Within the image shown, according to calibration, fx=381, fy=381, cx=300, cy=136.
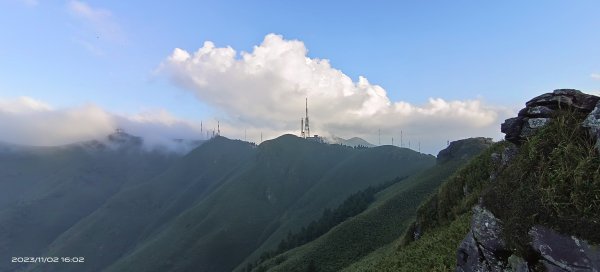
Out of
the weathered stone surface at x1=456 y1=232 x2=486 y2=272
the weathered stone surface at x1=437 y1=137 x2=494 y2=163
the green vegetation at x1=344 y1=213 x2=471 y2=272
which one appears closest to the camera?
the weathered stone surface at x1=456 y1=232 x2=486 y2=272

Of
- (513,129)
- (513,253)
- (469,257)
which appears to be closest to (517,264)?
(513,253)

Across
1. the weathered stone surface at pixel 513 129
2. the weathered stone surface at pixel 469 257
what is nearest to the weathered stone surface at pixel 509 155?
the weathered stone surface at pixel 513 129

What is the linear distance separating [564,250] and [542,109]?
23.9ft

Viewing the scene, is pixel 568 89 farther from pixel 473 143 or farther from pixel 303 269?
pixel 473 143

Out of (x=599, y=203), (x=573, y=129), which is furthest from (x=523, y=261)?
(x=573, y=129)

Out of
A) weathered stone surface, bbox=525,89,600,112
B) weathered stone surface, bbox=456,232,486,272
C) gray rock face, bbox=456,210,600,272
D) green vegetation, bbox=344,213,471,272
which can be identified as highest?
weathered stone surface, bbox=525,89,600,112

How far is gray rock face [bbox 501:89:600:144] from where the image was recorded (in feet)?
51.9

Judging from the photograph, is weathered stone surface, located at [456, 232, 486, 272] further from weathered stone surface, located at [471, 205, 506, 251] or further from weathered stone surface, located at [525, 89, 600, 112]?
weathered stone surface, located at [525, 89, 600, 112]

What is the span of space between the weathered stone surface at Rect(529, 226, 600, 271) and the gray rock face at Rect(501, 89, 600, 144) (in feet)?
19.0

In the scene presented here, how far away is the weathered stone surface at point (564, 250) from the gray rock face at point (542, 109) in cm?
580

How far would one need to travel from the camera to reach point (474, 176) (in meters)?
35.8

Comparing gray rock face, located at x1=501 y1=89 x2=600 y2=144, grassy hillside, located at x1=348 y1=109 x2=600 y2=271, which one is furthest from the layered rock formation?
grassy hillside, located at x1=348 y1=109 x2=600 y2=271

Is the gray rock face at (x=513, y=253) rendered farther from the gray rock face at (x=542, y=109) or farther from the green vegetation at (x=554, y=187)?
the gray rock face at (x=542, y=109)

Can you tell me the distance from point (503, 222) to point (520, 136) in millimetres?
5903
